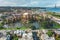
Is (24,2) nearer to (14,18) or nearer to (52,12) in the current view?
(14,18)

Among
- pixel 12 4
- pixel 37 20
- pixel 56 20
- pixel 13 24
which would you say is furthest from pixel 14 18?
pixel 56 20

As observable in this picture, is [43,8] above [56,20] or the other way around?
above

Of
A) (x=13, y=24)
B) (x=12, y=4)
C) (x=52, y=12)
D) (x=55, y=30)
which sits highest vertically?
(x=12, y=4)

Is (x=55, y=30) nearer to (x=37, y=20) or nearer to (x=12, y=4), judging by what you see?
(x=37, y=20)

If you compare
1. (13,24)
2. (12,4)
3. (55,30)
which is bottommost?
(55,30)

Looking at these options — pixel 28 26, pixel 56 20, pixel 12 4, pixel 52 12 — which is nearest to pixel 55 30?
pixel 56 20

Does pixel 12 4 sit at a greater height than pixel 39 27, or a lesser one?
greater

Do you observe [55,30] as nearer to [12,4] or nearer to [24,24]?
[24,24]

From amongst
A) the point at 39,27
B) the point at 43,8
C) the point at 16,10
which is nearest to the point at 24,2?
the point at 16,10
